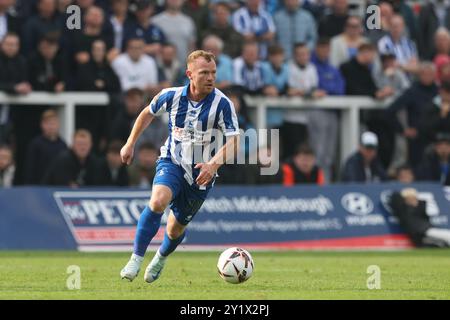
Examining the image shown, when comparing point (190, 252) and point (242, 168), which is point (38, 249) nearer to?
point (190, 252)

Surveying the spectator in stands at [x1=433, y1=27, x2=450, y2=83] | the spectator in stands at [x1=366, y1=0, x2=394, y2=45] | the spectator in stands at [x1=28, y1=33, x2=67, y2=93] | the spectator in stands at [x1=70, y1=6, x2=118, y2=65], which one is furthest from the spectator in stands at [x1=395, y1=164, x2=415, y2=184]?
the spectator in stands at [x1=28, y1=33, x2=67, y2=93]

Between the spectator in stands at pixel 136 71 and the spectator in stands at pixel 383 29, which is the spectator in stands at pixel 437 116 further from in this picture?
the spectator in stands at pixel 136 71

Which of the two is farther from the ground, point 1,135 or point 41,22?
point 41,22

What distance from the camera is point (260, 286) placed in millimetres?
12820

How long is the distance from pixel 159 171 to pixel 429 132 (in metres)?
11.3

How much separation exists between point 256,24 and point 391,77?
2.95 metres

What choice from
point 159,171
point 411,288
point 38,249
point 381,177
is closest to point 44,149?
point 38,249

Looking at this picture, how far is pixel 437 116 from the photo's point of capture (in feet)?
75.7

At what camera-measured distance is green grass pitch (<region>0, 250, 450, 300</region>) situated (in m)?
11.7

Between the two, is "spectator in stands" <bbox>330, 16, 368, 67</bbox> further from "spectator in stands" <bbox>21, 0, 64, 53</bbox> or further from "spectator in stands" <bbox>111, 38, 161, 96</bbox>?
"spectator in stands" <bbox>21, 0, 64, 53</bbox>

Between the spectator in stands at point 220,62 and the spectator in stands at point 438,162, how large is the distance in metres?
4.11

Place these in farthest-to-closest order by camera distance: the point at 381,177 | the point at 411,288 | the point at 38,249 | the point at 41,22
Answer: the point at 381,177 < the point at 41,22 < the point at 38,249 < the point at 411,288

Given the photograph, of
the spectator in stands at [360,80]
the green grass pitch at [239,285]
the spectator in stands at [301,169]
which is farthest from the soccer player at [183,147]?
the spectator in stands at [360,80]

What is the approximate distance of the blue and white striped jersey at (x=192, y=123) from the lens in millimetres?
12867
